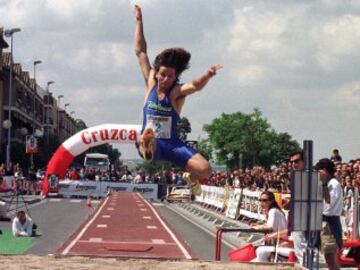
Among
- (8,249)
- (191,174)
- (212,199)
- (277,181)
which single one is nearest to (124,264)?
(191,174)

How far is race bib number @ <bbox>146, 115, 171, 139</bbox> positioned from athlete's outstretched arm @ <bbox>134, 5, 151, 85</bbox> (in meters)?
0.56

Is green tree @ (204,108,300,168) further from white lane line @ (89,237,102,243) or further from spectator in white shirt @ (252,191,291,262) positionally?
spectator in white shirt @ (252,191,291,262)

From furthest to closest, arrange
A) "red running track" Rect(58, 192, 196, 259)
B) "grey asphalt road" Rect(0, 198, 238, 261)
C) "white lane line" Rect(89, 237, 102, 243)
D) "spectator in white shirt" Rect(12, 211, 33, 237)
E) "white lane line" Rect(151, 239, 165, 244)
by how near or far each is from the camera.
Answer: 1. "spectator in white shirt" Rect(12, 211, 33, 237)
2. "white lane line" Rect(151, 239, 165, 244)
3. "white lane line" Rect(89, 237, 102, 243)
4. "grey asphalt road" Rect(0, 198, 238, 261)
5. "red running track" Rect(58, 192, 196, 259)

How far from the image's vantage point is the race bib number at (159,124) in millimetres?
11312

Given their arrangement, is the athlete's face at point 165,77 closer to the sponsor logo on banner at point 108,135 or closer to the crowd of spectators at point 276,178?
the sponsor logo on banner at point 108,135

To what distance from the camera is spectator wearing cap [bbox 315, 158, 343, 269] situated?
12070 millimetres

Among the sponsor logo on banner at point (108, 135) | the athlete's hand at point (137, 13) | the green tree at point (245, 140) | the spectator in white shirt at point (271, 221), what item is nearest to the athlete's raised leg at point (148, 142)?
the sponsor logo on banner at point (108, 135)

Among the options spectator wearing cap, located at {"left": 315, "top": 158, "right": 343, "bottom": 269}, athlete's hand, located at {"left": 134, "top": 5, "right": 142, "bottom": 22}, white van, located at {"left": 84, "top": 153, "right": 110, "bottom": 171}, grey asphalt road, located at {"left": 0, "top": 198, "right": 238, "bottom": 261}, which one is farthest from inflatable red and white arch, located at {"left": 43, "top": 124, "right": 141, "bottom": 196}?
white van, located at {"left": 84, "top": 153, "right": 110, "bottom": 171}

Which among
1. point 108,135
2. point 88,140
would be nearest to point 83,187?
point 88,140

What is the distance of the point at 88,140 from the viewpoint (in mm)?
13750

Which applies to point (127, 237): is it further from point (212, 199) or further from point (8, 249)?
point (212, 199)

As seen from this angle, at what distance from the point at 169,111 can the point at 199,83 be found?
53 cm

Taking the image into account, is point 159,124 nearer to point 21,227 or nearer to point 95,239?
point 95,239

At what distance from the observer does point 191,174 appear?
1142 cm
